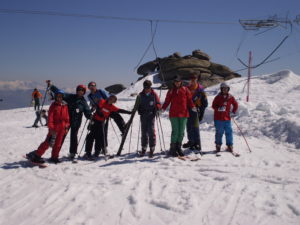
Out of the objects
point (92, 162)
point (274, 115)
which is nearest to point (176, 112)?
point (92, 162)

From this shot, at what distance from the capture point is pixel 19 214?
11.7ft

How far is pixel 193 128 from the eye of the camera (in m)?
6.58

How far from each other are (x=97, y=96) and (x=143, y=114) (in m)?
1.48

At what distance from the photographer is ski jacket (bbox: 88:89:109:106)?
6473 millimetres

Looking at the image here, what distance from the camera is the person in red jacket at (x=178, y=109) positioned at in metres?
5.98

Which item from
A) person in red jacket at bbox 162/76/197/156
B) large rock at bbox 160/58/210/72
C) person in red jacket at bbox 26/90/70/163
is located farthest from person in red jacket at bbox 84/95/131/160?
large rock at bbox 160/58/210/72

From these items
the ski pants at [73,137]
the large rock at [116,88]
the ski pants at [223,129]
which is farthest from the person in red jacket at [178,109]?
the large rock at [116,88]

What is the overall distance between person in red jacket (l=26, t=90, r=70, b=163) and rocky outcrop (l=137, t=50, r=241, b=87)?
103 ft

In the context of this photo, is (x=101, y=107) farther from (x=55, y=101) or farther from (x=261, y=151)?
(x=261, y=151)

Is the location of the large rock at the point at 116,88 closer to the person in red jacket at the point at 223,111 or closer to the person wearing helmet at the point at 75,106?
the person wearing helmet at the point at 75,106

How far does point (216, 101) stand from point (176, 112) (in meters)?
1.41

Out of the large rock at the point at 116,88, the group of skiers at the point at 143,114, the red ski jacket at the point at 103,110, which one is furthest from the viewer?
the large rock at the point at 116,88

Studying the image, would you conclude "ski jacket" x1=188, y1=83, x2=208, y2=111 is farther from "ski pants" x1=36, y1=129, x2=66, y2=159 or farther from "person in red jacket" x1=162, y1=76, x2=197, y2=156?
"ski pants" x1=36, y1=129, x2=66, y2=159

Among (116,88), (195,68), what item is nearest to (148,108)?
(195,68)
